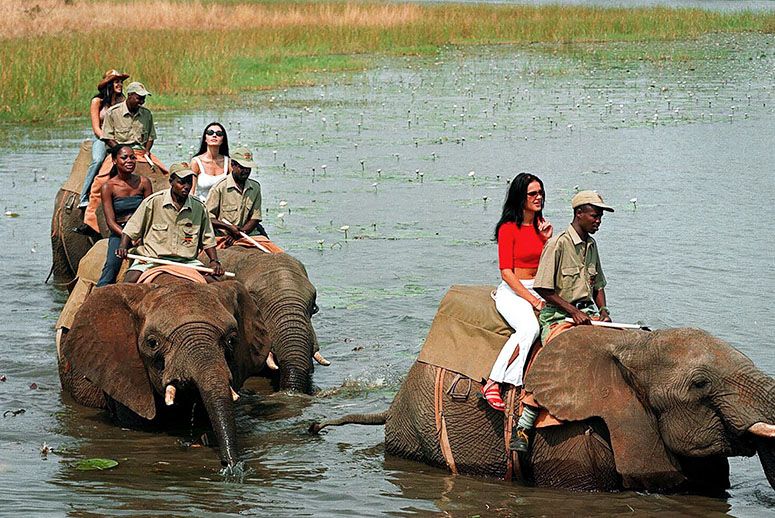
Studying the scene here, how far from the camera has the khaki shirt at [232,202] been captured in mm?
13336

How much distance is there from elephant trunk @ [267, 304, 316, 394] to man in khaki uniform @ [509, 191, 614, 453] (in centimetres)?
307

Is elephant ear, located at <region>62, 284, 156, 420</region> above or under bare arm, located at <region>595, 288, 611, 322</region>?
under

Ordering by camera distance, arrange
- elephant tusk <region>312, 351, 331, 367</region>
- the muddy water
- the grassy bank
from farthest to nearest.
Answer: the grassy bank
elephant tusk <region>312, 351, 331, 367</region>
the muddy water

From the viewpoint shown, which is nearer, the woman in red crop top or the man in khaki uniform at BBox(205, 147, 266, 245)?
the woman in red crop top

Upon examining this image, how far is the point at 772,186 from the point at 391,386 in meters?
11.8

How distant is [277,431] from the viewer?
35.5 ft

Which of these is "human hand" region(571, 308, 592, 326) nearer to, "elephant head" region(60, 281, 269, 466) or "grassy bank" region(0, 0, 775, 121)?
"elephant head" region(60, 281, 269, 466)

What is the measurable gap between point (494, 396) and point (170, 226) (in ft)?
11.8

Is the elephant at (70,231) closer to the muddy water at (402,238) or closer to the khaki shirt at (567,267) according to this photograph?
the muddy water at (402,238)

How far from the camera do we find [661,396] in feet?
27.6

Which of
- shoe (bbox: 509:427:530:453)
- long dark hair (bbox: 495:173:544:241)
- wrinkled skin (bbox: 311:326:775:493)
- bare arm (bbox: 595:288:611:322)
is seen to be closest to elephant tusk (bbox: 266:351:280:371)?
wrinkled skin (bbox: 311:326:775:493)

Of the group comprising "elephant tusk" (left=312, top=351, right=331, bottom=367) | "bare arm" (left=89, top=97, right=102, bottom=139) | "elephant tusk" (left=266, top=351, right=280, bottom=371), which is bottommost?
"elephant tusk" (left=312, top=351, right=331, bottom=367)

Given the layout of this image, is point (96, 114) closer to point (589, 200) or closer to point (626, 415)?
point (589, 200)

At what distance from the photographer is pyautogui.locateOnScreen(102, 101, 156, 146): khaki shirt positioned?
623 inches
